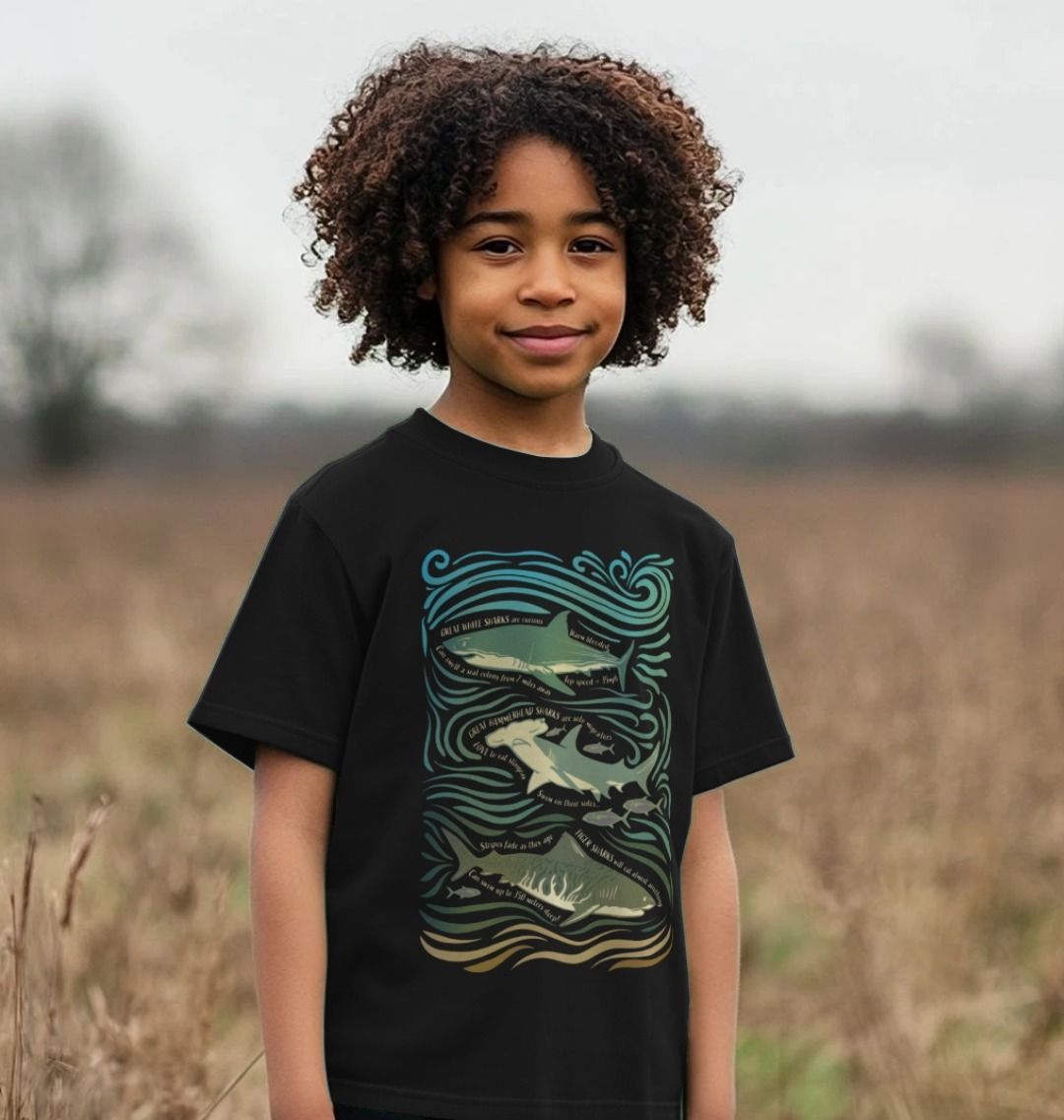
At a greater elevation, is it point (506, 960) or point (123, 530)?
point (123, 530)

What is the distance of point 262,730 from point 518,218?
56 cm

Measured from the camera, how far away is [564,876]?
163 centimetres

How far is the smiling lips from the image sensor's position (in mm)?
1700

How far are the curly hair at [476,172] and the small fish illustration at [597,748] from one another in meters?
0.52

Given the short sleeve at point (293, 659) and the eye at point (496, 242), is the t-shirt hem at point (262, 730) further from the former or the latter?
the eye at point (496, 242)

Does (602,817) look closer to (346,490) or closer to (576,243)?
(346,490)

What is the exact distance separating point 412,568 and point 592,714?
0.22 meters

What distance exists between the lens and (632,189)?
1811mm

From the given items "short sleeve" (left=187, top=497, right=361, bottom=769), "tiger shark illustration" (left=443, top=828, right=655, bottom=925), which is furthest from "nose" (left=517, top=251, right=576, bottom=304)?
"tiger shark illustration" (left=443, top=828, right=655, bottom=925)

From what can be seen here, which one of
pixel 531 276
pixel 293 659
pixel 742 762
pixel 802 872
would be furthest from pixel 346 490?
pixel 802 872

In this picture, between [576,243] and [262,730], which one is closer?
[262,730]

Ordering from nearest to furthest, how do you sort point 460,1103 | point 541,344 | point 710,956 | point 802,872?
point 460,1103, point 541,344, point 710,956, point 802,872

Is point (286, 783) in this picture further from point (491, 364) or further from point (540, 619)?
point (491, 364)

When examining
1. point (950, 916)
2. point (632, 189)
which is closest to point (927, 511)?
point (950, 916)
